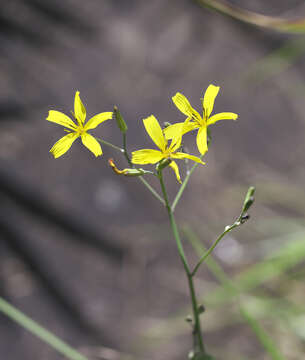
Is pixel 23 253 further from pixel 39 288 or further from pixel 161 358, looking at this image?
pixel 161 358

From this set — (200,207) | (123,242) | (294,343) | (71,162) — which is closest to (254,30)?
(200,207)

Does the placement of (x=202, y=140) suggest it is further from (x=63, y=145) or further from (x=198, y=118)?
(x=63, y=145)

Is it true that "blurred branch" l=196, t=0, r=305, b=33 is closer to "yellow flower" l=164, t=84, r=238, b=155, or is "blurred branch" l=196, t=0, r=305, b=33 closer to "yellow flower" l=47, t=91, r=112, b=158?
"yellow flower" l=164, t=84, r=238, b=155

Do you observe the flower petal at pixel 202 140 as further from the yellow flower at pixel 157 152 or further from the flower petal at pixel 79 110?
the flower petal at pixel 79 110

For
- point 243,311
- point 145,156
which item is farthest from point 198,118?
point 243,311

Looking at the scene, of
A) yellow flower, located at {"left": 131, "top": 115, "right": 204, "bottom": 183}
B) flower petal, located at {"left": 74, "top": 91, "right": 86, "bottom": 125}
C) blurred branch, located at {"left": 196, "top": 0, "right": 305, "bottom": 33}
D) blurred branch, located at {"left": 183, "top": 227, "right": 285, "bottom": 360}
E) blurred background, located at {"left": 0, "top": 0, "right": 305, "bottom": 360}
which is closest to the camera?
yellow flower, located at {"left": 131, "top": 115, "right": 204, "bottom": 183}

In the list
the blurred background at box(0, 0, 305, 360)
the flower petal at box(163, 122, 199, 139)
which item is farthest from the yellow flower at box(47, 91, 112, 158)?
the blurred background at box(0, 0, 305, 360)
